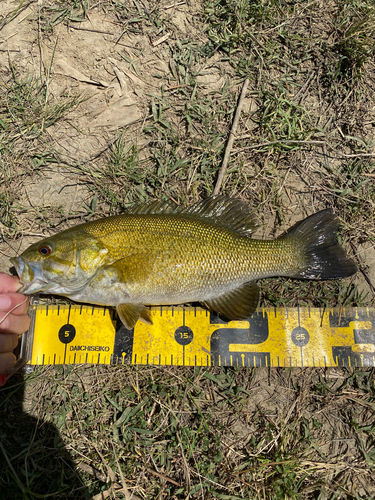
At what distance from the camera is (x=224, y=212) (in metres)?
3.02

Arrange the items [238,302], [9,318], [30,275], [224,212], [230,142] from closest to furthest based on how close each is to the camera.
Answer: [30,275] < [9,318] < [238,302] < [224,212] < [230,142]

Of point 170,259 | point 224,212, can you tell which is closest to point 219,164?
point 224,212

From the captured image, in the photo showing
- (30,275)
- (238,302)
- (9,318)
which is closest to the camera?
(30,275)

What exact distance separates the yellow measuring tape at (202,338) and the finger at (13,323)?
0.16 m

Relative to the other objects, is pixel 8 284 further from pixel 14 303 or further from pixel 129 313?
pixel 129 313

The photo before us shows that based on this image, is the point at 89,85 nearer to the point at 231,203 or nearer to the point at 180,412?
the point at 231,203

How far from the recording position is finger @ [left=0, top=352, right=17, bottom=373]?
2.59m

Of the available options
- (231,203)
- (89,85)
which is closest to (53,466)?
(231,203)

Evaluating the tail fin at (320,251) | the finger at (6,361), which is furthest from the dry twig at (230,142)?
the finger at (6,361)

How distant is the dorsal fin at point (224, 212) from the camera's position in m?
2.97

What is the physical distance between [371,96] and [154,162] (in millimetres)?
2554

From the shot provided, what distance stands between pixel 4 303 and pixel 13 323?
0.23 metres

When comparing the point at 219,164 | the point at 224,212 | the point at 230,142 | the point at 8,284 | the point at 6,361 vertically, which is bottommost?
the point at 6,361

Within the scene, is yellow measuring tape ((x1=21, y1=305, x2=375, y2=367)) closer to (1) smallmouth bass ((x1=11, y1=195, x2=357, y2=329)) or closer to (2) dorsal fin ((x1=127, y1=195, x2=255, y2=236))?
(1) smallmouth bass ((x1=11, y1=195, x2=357, y2=329))
